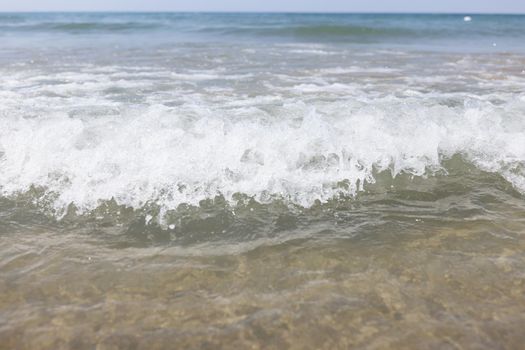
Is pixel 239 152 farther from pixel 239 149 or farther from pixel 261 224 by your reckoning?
pixel 261 224

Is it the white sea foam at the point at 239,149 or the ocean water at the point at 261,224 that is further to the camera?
the white sea foam at the point at 239,149

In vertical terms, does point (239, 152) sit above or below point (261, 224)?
above

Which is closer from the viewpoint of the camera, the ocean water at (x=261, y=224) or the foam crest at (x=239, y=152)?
the ocean water at (x=261, y=224)

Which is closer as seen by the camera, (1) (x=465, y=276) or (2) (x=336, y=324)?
(2) (x=336, y=324)

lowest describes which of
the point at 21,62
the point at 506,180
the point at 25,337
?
the point at 25,337

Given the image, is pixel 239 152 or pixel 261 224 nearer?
pixel 261 224

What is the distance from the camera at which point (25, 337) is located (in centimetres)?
234

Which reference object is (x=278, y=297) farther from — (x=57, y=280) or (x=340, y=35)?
(x=340, y=35)

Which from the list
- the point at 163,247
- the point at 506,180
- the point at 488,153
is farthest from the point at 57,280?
the point at 488,153

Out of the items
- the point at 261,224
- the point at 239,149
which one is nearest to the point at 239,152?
the point at 239,149

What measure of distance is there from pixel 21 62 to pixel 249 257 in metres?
11.7

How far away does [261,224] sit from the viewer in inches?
143

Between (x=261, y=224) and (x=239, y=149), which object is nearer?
(x=261, y=224)

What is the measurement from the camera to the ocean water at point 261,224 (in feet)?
8.02
